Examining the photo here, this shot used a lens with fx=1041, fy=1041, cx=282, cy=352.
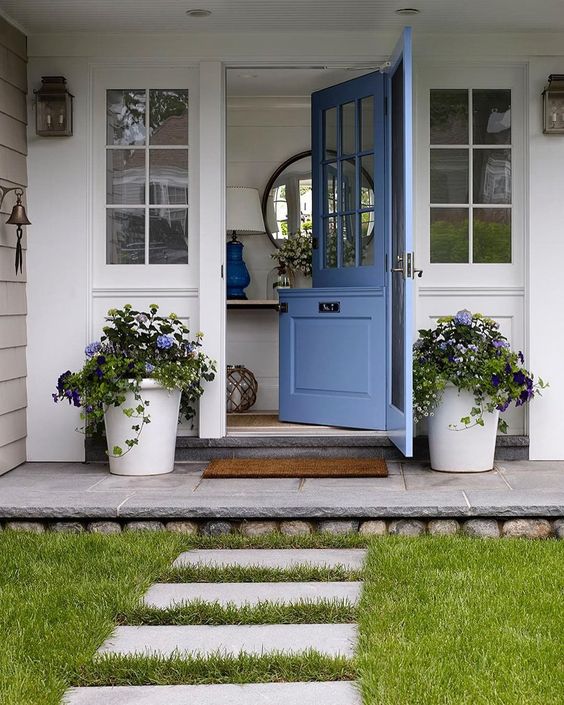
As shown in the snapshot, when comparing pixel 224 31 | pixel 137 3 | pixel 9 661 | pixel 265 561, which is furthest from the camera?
Answer: pixel 224 31

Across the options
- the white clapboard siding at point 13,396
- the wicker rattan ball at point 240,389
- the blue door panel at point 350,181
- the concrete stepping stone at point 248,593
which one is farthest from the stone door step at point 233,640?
the wicker rattan ball at point 240,389

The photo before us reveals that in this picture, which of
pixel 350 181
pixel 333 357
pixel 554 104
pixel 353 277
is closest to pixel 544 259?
pixel 554 104

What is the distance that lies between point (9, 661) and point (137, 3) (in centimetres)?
345

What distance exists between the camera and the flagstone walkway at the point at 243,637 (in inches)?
102

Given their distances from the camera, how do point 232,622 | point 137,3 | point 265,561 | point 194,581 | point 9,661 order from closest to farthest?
point 9,661 → point 232,622 → point 194,581 → point 265,561 → point 137,3

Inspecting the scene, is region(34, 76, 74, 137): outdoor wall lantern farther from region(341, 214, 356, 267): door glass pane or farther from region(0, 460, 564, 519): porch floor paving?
region(0, 460, 564, 519): porch floor paving

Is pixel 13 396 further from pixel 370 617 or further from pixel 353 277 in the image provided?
pixel 370 617

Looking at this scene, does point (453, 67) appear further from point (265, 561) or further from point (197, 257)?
point (265, 561)

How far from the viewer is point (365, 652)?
2830 millimetres

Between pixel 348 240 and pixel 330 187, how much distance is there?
379mm

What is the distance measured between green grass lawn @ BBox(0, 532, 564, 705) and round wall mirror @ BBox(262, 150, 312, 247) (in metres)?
3.60

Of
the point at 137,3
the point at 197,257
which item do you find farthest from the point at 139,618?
the point at 137,3

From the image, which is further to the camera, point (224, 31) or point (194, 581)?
point (224, 31)

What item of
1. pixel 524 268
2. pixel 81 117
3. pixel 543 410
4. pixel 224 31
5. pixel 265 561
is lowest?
pixel 265 561
